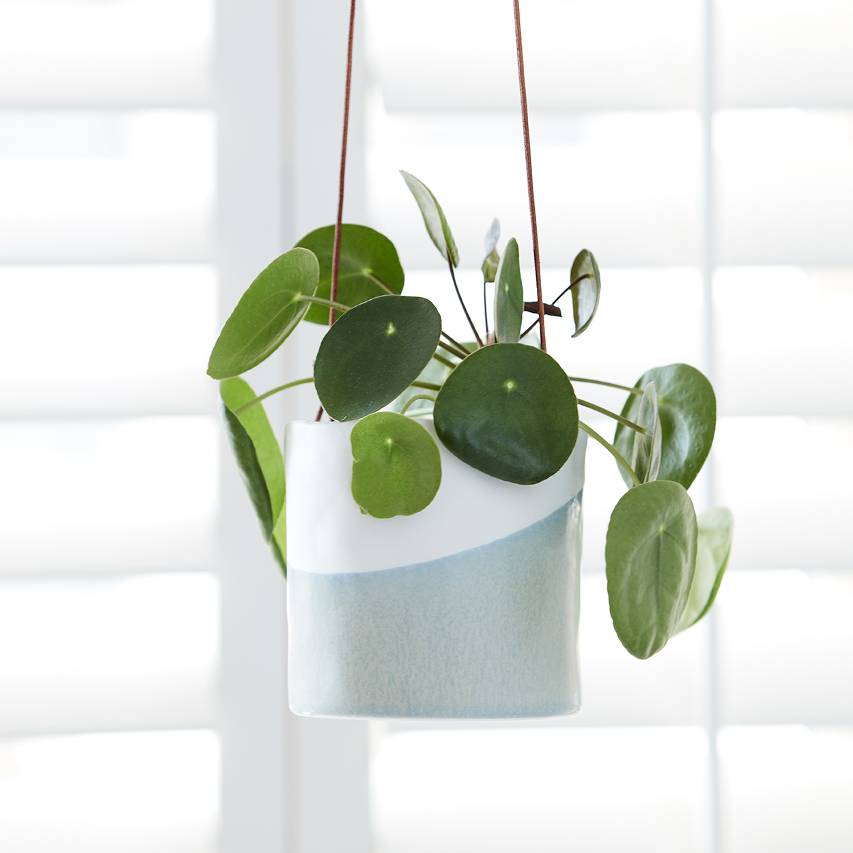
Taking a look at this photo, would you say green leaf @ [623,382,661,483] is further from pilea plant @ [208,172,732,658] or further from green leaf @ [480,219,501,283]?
green leaf @ [480,219,501,283]

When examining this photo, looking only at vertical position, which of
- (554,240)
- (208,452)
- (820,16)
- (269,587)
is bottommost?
(269,587)

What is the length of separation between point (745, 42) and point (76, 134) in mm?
601

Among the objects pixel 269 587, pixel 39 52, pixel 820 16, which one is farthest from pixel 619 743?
pixel 39 52

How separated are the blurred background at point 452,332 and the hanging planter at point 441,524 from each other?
33 centimetres

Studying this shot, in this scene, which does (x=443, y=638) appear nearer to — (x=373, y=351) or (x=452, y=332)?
(x=373, y=351)

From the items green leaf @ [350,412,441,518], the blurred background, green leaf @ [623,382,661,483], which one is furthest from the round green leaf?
the blurred background

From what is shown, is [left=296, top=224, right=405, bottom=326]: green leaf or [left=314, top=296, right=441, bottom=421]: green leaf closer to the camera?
[left=314, top=296, right=441, bottom=421]: green leaf

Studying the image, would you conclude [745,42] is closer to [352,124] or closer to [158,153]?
[352,124]

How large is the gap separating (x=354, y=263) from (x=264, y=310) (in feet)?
0.41

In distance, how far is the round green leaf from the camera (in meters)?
0.56

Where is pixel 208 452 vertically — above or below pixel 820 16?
below

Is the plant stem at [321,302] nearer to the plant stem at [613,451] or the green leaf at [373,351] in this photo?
the green leaf at [373,351]

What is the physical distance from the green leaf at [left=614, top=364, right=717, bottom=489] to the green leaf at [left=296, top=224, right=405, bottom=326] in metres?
0.19

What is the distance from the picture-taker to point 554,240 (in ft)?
2.95
